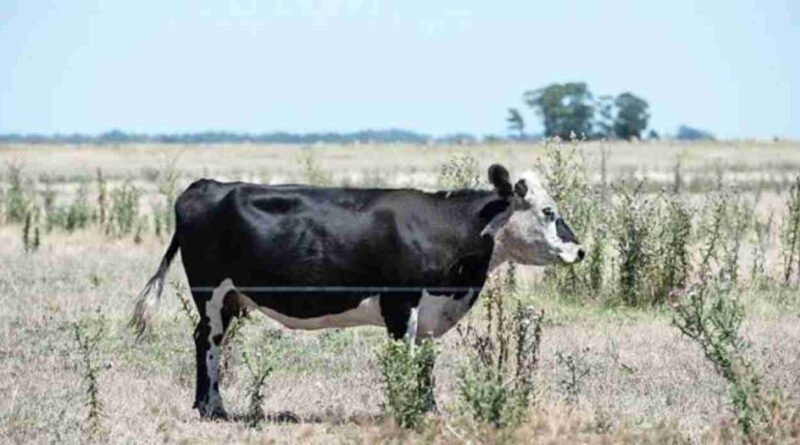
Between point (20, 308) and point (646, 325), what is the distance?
6262mm

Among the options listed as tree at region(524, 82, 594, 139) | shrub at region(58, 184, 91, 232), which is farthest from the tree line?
shrub at region(58, 184, 91, 232)

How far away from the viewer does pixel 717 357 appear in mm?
9555

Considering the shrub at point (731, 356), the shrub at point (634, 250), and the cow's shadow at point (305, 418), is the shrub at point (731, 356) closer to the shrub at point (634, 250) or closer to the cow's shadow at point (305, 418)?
the cow's shadow at point (305, 418)

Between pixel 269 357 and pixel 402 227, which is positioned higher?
pixel 402 227

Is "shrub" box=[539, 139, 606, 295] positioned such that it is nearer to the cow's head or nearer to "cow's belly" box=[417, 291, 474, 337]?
the cow's head

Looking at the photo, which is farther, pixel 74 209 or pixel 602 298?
pixel 74 209

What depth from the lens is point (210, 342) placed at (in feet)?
36.4

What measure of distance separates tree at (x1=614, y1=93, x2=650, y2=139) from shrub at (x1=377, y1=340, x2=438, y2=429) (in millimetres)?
116757

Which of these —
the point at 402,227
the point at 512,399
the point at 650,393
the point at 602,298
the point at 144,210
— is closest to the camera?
the point at 512,399

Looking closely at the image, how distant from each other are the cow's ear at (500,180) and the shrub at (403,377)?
158 cm

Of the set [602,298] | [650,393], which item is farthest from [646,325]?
[650,393]

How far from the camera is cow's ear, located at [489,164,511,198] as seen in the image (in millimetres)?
10672

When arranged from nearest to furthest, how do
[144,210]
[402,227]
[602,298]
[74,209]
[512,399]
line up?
[512,399] < [402,227] < [602,298] < [74,209] < [144,210]

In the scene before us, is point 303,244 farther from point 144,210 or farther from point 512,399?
point 144,210
